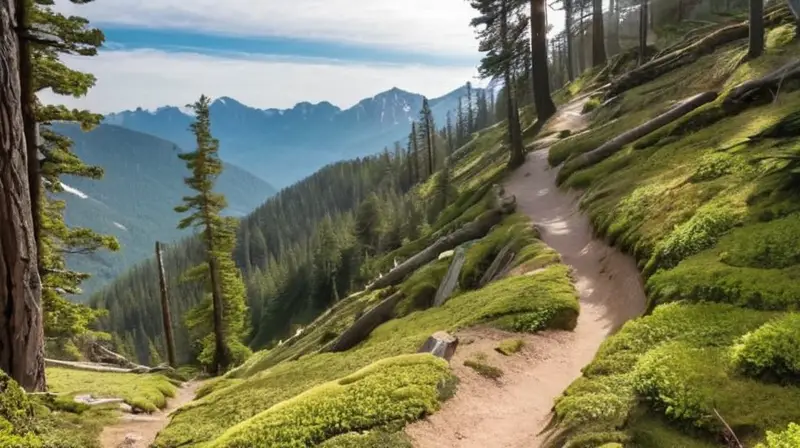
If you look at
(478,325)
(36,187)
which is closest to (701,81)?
(478,325)

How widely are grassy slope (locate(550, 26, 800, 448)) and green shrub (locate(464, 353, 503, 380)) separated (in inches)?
79.0

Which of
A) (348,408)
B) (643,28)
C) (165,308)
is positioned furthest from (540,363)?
(643,28)

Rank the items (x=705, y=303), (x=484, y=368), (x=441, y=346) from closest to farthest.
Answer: (x=705, y=303), (x=484, y=368), (x=441, y=346)

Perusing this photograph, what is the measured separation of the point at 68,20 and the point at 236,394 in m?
11.1

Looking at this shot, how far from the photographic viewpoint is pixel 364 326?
19.5m

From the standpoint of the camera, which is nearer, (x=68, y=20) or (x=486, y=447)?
(x=486, y=447)

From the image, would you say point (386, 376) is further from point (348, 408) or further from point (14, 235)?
point (14, 235)

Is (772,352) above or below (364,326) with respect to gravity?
above

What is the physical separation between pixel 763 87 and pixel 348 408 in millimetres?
18982

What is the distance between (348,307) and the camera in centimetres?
2744

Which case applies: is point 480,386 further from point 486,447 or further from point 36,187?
point 36,187

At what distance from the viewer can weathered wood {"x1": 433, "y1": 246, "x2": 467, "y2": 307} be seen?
1888 centimetres

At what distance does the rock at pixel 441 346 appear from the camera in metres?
10.5

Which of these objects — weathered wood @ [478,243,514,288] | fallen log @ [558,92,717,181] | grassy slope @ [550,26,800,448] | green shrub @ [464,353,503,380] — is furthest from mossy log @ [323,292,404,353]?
fallen log @ [558,92,717,181]
